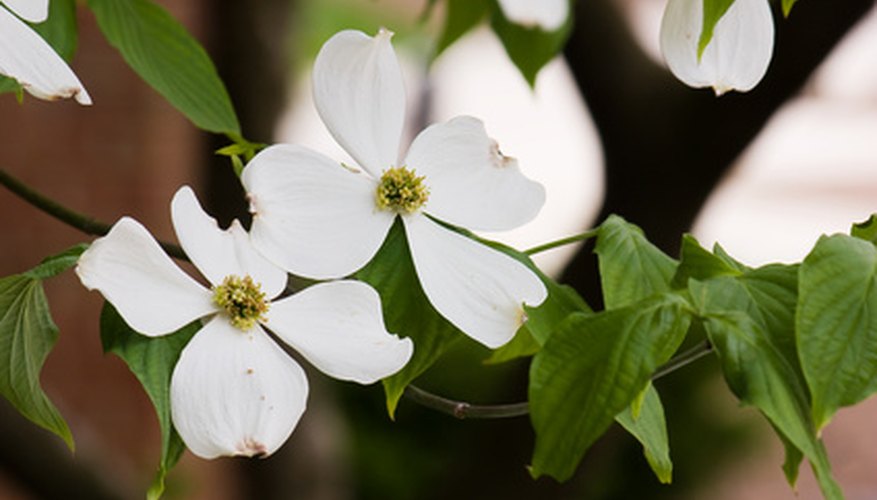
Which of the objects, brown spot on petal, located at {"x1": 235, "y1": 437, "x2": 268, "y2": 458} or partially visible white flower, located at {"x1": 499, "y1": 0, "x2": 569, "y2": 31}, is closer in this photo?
brown spot on petal, located at {"x1": 235, "y1": 437, "x2": 268, "y2": 458}

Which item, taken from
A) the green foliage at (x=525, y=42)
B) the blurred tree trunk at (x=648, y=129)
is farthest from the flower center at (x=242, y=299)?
the blurred tree trunk at (x=648, y=129)

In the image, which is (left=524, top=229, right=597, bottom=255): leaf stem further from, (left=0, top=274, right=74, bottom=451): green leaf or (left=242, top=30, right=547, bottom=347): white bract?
(left=0, top=274, right=74, bottom=451): green leaf

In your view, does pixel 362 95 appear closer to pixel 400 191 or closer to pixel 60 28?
pixel 400 191

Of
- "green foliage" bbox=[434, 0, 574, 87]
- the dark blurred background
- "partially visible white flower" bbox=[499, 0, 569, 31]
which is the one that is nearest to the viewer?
"partially visible white flower" bbox=[499, 0, 569, 31]

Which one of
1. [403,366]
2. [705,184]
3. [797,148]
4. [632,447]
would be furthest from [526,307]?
[797,148]

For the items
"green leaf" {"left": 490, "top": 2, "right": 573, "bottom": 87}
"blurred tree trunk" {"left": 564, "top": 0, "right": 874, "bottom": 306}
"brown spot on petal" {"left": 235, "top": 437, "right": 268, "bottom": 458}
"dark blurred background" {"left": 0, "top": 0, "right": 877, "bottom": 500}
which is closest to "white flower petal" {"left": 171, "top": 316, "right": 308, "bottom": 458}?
"brown spot on petal" {"left": 235, "top": 437, "right": 268, "bottom": 458}
